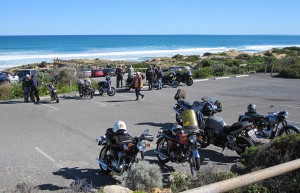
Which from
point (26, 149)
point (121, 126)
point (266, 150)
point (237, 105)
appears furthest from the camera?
point (237, 105)

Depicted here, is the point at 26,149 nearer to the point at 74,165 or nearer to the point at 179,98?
the point at 74,165

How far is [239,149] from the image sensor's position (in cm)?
912

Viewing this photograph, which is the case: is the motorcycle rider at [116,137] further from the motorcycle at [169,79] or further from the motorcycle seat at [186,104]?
the motorcycle at [169,79]

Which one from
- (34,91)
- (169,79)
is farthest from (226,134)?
(169,79)

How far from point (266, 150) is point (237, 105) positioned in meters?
10.9

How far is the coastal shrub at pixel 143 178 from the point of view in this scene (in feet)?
22.4

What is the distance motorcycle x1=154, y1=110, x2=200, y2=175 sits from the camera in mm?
7926

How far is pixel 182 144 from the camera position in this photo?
8.23m

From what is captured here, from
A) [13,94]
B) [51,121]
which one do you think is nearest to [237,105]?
[51,121]

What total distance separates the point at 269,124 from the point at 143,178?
490 cm

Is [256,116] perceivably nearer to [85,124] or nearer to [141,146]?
[141,146]

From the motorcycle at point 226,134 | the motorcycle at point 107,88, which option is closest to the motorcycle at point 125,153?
the motorcycle at point 226,134

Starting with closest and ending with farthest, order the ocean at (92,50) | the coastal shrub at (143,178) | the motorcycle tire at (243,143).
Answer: the coastal shrub at (143,178) < the motorcycle tire at (243,143) < the ocean at (92,50)

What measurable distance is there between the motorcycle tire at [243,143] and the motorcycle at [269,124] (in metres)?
1.02
